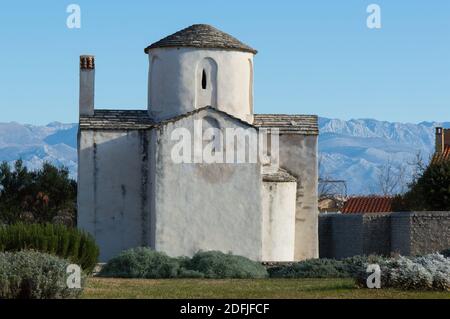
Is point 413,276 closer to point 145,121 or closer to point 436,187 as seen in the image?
point 436,187

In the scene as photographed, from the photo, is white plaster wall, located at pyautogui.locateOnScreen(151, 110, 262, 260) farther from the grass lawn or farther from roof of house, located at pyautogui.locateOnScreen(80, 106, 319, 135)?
the grass lawn

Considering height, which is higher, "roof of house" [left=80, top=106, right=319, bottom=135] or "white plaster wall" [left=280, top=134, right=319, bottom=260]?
"roof of house" [left=80, top=106, right=319, bottom=135]

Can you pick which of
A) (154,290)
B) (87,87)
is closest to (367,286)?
(154,290)

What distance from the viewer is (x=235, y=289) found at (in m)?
27.7

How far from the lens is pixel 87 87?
4688 cm

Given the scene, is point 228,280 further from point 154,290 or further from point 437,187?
point 437,187

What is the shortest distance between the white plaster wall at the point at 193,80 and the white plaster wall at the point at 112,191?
2.00m

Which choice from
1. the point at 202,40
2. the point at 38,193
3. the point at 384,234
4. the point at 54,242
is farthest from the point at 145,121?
the point at 54,242

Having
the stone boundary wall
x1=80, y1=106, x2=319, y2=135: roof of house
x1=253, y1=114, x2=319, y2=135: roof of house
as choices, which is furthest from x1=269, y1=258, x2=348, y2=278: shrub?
x1=253, y1=114, x2=319, y2=135: roof of house

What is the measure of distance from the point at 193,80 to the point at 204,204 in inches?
220

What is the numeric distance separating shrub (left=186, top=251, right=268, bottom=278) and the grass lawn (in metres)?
1.91

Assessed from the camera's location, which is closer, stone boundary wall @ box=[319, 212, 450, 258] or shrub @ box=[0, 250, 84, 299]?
shrub @ box=[0, 250, 84, 299]

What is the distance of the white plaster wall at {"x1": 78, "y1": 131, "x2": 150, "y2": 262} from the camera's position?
44.9 meters
